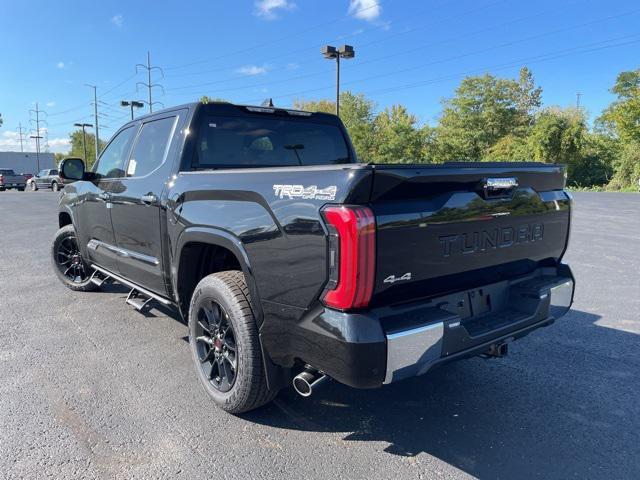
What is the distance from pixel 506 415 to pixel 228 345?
1.79 meters

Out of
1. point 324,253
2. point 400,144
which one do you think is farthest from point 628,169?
point 324,253

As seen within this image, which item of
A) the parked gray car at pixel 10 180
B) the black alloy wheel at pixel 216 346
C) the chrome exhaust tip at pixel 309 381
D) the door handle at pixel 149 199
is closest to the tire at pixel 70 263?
the door handle at pixel 149 199

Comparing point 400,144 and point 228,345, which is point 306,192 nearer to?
point 228,345

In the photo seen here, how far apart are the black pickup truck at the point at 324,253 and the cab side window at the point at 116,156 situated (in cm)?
39

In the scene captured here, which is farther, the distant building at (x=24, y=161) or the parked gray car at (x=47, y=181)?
the distant building at (x=24, y=161)

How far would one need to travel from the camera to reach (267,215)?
2510 mm

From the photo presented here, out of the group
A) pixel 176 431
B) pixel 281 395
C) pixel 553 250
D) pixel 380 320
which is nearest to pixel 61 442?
pixel 176 431

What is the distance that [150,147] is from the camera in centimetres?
400

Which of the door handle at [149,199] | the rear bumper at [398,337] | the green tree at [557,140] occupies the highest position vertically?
the green tree at [557,140]

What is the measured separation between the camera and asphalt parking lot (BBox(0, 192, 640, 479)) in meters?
2.50

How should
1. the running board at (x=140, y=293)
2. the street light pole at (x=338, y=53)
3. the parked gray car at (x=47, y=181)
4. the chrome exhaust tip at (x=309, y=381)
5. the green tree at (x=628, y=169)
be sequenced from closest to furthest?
the chrome exhaust tip at (x=309, y=381)
the running board at (x=140, y=293)
the street light pole at (x=338, y=53)
the parked gray car at (x=47, y=181)
the green tree at (x=628, y=169)

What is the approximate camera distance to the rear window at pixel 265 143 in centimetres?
365

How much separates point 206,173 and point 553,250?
2381 millimetres

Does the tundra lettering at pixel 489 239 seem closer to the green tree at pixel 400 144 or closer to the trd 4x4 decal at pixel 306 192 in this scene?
the trd 4x4 decal at pixel 306 192
